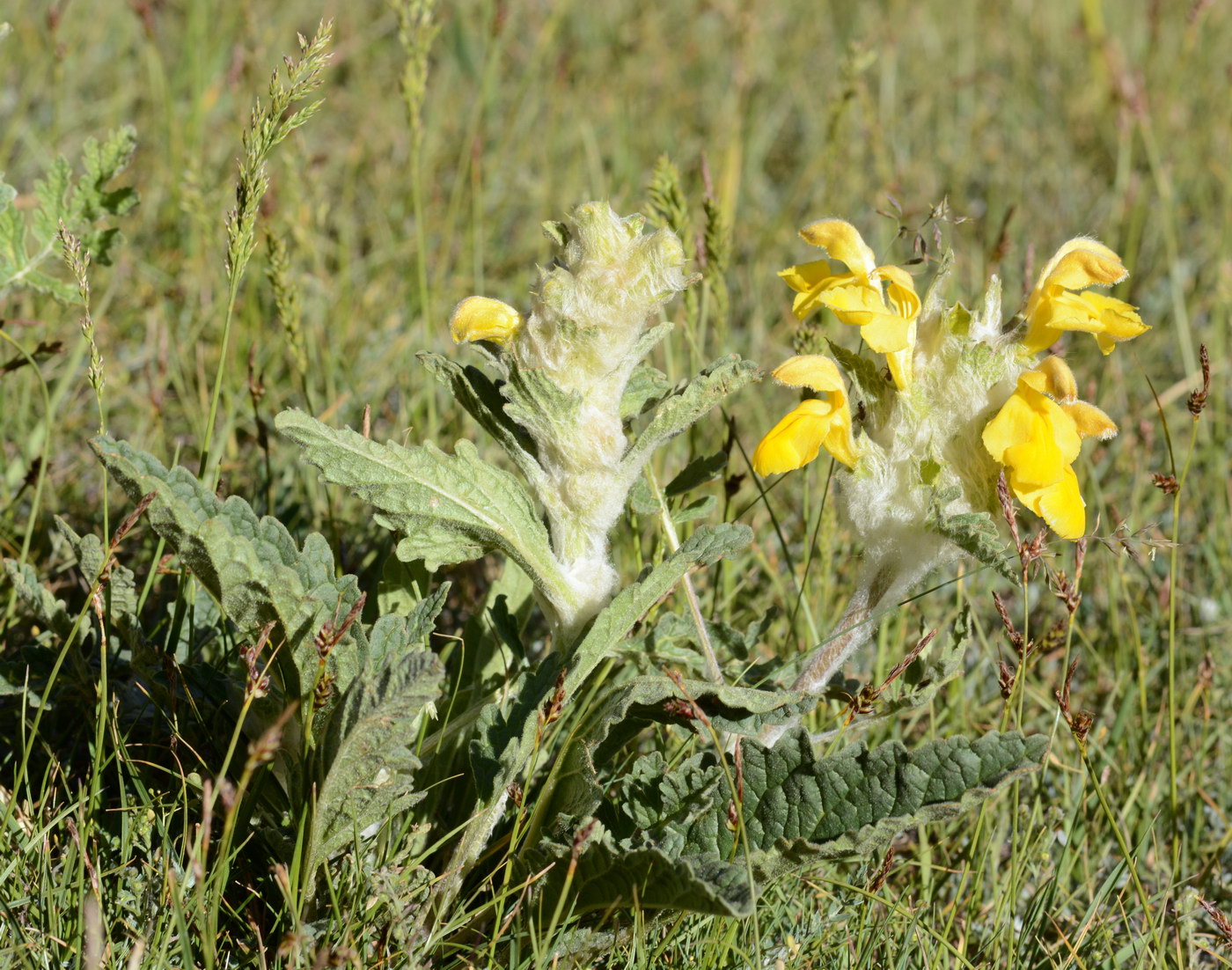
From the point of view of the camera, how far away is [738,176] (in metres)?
4.40

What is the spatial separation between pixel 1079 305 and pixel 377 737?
116 cm

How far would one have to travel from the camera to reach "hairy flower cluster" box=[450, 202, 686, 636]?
5.64ft

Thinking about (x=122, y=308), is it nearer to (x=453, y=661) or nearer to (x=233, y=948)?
(x=453, y=661)

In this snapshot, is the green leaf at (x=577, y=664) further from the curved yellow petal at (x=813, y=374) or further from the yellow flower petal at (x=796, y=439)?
the curved yellow petal at (x=813, y=374)

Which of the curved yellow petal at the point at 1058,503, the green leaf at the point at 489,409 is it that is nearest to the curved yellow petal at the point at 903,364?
the curved yellow petal at the point at 1058,503

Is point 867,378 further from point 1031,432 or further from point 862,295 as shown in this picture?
point 1031,432

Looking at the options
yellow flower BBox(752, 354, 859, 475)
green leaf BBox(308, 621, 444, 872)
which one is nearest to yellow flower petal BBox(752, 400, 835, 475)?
yellow flower BBox(752, 354, 859, 475)

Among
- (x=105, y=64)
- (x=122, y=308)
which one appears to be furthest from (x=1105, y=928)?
(x=105, y=64)

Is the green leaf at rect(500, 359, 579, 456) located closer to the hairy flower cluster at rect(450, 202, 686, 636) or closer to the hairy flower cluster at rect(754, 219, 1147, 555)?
the hairy flower cluster at rect(450, 202, 686, 636)

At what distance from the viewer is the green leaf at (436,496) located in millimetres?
1639

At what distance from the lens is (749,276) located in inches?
158

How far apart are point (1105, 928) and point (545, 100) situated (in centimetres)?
383

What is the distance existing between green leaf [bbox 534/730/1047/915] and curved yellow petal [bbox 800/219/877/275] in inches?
29.1

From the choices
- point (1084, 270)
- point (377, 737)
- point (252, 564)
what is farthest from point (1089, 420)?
point (252, 564)
